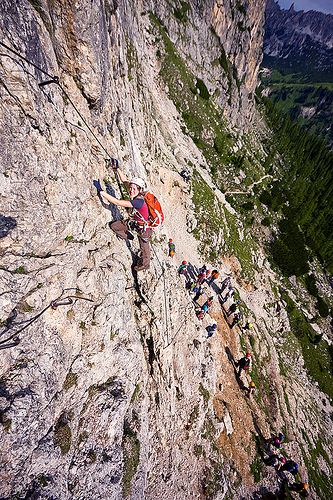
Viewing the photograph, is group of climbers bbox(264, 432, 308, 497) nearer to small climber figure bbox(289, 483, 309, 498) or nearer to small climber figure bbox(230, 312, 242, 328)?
small climber figure bbox(289, 483, 309, 498)

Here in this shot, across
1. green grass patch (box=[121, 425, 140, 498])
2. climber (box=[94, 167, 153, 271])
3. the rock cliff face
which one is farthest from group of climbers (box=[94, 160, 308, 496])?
green grass patch (box=[121, 425, 140, 498])

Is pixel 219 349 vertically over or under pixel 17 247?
under

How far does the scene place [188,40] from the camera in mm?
46031

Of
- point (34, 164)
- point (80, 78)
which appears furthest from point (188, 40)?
point (34, 164)

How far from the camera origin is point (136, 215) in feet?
30.7

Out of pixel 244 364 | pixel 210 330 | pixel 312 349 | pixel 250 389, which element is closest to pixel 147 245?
pixel 210 330

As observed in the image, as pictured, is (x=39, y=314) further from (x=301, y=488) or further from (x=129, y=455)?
(x=301, y=488)

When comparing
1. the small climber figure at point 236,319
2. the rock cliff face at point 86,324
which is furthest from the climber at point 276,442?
the small climber figure at point 236,319

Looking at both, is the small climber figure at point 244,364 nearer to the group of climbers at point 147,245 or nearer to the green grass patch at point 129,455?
the group of climbers at point 147,245

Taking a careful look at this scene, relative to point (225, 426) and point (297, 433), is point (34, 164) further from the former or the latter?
point (297, 433)

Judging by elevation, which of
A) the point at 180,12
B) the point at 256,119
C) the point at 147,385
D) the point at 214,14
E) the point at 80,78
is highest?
the point at 214,14

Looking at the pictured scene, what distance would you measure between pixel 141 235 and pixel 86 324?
4.72 metres

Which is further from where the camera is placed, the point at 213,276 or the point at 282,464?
the point at 213,276

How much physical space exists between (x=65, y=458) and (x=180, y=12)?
68718 millimetres
